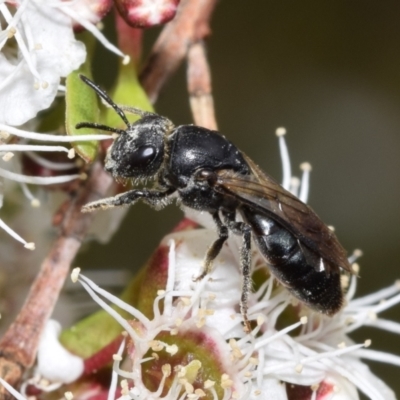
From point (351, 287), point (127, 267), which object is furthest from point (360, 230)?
point (351, 287)

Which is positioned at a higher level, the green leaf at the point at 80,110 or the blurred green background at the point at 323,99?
the blurred green background at the point at 323,99

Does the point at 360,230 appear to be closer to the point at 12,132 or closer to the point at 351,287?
the point at 351,287

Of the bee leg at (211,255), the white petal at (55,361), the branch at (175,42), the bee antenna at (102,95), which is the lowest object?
the white petal at (55,361)

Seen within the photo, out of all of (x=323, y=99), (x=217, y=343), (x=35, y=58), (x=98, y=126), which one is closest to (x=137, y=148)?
(x=98, y=126)

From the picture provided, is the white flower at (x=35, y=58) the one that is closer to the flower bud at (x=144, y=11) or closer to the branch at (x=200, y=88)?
the flower bud at (x=144, y=11)

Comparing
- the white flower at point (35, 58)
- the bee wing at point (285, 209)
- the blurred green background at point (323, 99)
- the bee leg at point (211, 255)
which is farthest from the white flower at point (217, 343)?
the blurred green background at point (323, 99)
